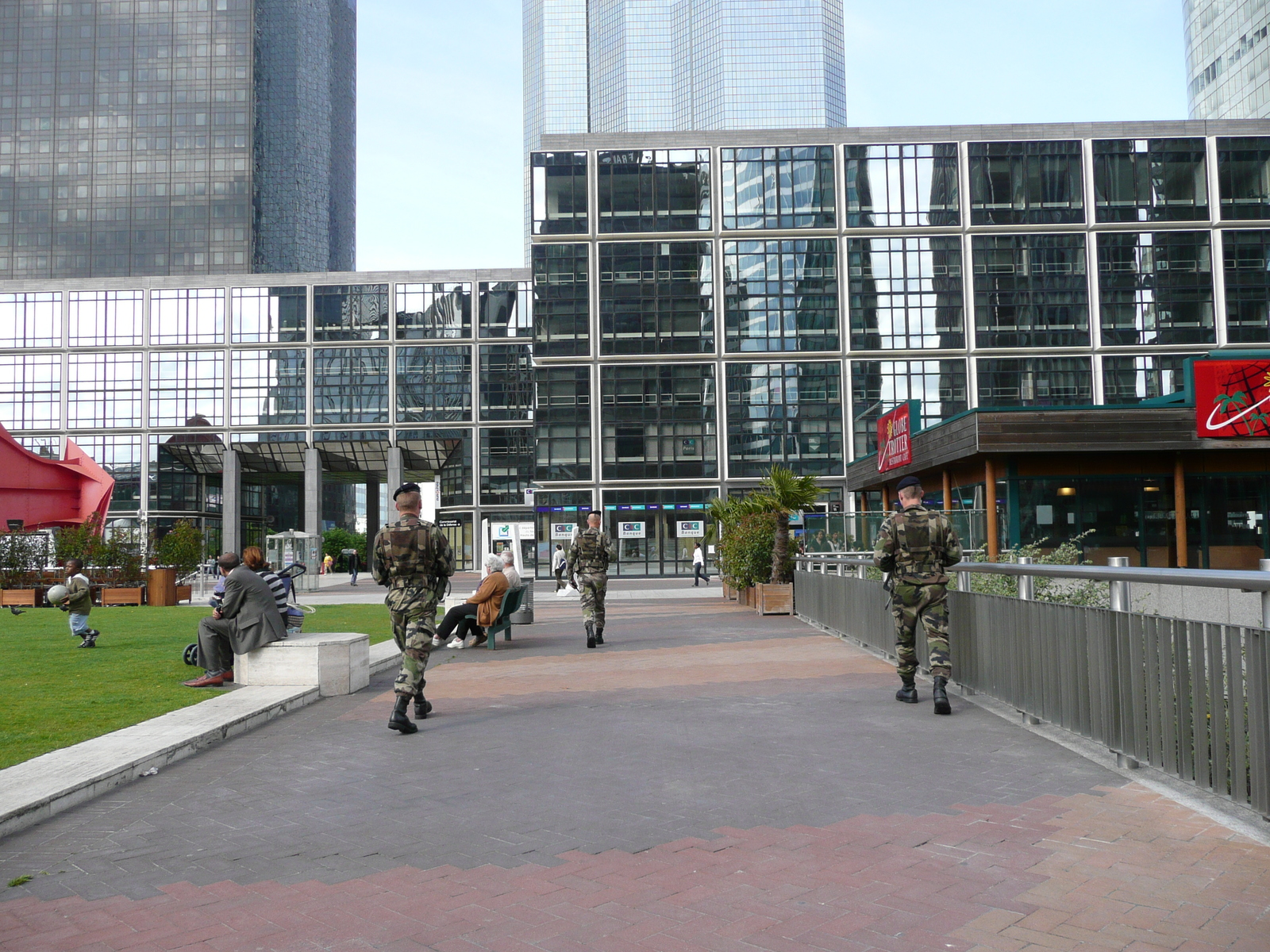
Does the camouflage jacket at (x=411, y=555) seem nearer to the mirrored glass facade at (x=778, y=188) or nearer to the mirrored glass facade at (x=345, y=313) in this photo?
the mirrored glass facade at (x=778, y=188)

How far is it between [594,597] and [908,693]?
20.8 ft

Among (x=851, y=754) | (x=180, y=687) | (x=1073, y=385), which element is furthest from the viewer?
(x=1073, y=385)

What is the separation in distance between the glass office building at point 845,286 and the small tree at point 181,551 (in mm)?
27050

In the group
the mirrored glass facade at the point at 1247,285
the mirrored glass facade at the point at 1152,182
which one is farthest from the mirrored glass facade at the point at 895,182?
the mirrored glass facade at the point at 1247,285

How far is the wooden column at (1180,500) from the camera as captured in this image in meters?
27.9

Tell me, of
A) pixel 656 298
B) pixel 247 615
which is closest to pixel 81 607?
pixel 247 615

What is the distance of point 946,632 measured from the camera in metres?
8.08

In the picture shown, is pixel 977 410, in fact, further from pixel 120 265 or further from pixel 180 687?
pixel 120 265

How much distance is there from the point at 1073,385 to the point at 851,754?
54.2m

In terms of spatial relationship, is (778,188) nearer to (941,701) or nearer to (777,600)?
(777,600)

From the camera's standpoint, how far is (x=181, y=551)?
3069 centimetres

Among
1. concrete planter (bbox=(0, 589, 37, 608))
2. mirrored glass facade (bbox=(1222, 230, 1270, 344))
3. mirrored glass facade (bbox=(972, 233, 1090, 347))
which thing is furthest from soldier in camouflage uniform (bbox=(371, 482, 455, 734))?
mirrored glass facade (bbox=(1222, 230, 1270, 344))

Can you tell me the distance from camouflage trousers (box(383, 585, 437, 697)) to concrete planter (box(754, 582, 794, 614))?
1250cm

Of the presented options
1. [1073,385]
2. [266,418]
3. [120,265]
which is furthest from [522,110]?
[1073,385]
